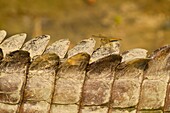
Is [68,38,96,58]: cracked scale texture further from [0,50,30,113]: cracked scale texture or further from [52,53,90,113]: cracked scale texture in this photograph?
[0,50,30,113]: cracked scale texture

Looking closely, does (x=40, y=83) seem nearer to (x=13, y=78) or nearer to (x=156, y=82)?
(x=13, y=78)

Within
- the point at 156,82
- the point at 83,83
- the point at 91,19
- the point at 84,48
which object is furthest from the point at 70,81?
the point at 91,19

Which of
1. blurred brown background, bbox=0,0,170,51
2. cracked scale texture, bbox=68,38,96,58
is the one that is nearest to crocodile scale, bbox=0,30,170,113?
cracked scale texture, bbox=68,38,96,58

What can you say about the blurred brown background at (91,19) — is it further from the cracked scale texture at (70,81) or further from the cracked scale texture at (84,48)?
the cracked scale texture at (70,81)

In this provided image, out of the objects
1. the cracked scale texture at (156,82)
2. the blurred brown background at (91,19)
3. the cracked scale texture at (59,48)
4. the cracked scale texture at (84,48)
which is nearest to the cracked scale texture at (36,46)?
the cracked scale texture at (59,48)

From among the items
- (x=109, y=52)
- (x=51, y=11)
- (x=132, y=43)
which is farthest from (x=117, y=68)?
(x=51, y=11)

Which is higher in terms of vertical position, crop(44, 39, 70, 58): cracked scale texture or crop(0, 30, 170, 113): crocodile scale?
crop(44, 39, 70, 58): cracked scale texture
